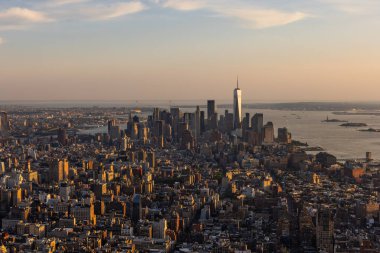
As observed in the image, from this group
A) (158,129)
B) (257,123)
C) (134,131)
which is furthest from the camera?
(257,123)

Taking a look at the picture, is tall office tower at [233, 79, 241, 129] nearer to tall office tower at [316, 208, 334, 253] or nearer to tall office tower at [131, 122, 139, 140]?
tall office tower at [131, 122, 139, 140]

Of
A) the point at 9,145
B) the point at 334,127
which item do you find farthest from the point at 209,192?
the point at 334,127

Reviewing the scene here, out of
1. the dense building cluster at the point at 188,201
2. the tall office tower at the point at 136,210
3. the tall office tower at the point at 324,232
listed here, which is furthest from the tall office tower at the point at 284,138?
the tall office tower at the point at 324,232

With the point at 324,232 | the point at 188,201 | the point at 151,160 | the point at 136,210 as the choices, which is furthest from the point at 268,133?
the point at 324,232

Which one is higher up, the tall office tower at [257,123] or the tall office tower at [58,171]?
the tall office tower at [257,123]

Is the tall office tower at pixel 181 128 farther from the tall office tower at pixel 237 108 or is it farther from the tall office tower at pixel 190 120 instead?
the tall office tower at pixel 237 108

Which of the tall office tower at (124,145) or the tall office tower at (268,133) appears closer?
the tall office tower at (124,145)

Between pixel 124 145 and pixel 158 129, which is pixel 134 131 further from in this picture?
pixel 124 145
